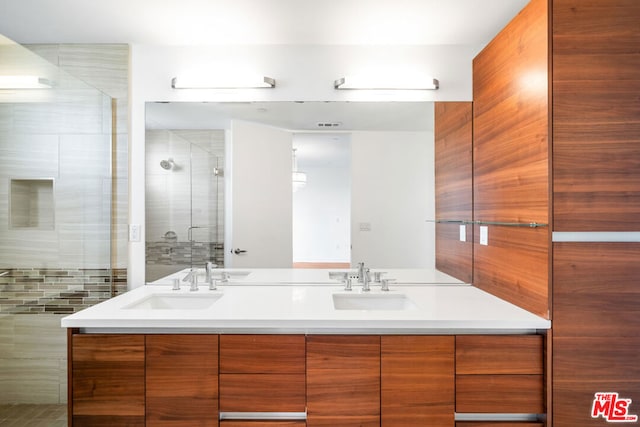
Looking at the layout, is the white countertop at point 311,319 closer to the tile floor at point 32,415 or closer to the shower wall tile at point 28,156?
the shower wall tile at point 28,156

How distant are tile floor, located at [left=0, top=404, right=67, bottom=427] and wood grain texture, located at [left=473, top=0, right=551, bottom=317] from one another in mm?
2561

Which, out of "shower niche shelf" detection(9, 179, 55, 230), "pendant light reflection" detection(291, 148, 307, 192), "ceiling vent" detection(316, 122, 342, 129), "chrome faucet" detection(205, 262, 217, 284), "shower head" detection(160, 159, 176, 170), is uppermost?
"ceiling vent" detection(316, 122, 342, 129)

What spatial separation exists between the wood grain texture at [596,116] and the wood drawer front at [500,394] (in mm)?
643

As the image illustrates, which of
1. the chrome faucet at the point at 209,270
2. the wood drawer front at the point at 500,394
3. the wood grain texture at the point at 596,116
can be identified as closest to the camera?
the wood grain texture at the point at 596,116

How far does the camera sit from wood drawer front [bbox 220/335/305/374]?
5.05 feet

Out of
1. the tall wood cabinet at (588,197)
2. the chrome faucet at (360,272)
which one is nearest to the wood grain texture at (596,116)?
the tall wood cabinet at (588,197)

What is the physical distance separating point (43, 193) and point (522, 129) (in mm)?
2472

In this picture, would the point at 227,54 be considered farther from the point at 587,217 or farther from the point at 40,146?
the point at 587,217

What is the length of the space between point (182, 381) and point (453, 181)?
1.73 metres

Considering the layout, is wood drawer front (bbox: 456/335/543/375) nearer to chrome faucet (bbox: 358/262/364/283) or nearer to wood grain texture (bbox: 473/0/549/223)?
wood grain texture (bbox: 473/0/549/223)

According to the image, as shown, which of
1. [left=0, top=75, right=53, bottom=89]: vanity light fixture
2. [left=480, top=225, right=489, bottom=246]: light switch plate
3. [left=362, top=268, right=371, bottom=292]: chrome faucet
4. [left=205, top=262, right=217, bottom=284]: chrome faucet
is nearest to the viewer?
[left=0, top=75, right=53, bottom=89]: vanity light fixture

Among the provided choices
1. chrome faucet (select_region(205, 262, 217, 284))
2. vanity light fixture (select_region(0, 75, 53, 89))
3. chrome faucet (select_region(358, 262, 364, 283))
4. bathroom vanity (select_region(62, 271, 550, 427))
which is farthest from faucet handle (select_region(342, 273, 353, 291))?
vanity light fixture (select_region(0, 75, 53, 89))

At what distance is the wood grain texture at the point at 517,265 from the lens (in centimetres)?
148

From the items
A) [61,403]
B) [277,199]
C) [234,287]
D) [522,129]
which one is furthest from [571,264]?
[61,403]
